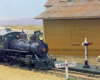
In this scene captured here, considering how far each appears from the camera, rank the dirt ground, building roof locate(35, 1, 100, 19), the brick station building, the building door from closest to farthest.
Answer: the dirt ground
building roof locate(35, 1, 100, 19)
the brick station building
the building door

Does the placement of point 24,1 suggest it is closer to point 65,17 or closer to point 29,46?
point 65,17

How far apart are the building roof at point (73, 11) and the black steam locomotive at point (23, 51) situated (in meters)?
3.57

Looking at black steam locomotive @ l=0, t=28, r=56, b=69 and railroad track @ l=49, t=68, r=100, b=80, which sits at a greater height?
black steam locomotive @ l=0, t=28, r=56, b=69

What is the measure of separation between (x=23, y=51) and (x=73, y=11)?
651cm

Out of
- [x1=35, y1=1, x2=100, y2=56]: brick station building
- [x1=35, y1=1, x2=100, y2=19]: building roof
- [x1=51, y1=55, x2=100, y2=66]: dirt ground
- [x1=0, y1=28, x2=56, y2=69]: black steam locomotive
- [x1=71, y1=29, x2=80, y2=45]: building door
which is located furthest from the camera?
[x1=71, y1=29, x2=80, y2=45]: building door

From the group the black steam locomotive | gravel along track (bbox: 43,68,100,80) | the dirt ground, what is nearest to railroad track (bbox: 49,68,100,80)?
gravel along track (bbox: 43,68,100,80)

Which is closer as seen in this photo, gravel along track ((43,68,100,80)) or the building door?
gravel along track ((43,68,100,80))

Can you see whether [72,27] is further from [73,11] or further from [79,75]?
[79,75]

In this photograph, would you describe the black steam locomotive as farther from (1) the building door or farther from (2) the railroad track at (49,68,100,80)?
(1) the building door

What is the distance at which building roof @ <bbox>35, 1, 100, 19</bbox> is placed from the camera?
663 inches

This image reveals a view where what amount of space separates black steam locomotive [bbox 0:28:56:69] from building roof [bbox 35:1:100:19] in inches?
140

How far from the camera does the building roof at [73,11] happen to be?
1683 cm

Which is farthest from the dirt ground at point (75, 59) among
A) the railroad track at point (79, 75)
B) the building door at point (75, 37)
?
the railroad track at point (79, 75)

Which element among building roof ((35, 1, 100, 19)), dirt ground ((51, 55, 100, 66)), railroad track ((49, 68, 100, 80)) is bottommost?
railroad track ((49, 68, 100, 80))
